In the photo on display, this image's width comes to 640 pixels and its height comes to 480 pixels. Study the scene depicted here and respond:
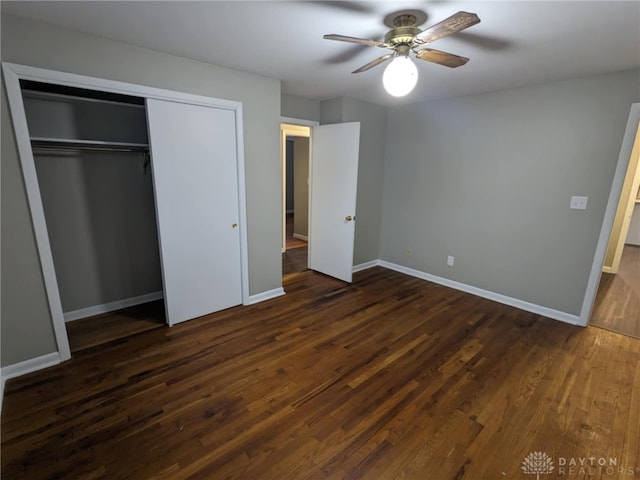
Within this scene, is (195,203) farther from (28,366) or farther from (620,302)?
(620,302)

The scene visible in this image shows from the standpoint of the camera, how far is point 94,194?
2.79 meters

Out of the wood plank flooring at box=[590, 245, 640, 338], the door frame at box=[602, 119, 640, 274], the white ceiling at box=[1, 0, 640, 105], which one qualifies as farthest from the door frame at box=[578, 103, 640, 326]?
the door frame at box=[602, 119, 640, 274]

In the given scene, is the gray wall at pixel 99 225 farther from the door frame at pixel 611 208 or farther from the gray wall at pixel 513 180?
the door frame at pixel 611 208

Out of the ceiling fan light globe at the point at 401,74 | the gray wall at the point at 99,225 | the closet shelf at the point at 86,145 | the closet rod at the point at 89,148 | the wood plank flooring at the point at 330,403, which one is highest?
the ceiling fan light globe at the point at 401,74

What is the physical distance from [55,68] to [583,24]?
3.37 metres

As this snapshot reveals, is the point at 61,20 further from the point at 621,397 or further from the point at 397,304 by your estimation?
the point at 621,397

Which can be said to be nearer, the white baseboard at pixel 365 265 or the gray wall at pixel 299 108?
the gray wall at pixel 299 108

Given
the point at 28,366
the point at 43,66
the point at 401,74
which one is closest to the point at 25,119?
the point at 43,66

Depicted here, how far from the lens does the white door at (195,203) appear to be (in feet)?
8.13

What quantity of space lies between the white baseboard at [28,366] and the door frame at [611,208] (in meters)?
4.72

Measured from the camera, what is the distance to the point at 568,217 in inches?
113

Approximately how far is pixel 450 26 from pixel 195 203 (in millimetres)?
2331

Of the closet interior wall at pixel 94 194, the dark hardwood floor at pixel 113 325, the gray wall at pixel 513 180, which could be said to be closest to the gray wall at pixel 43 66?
the dark hardwood floor at pixel 113 325

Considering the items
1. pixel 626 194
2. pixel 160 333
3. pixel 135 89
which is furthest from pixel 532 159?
pixel 160 333
